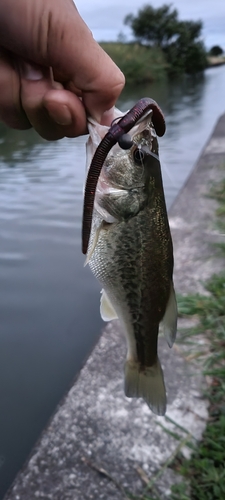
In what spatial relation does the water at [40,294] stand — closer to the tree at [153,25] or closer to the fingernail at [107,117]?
the fingernail at [107,117]

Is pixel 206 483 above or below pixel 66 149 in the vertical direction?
above

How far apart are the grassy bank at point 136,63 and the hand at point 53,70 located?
22.6m

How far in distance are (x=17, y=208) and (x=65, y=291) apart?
2.50 m

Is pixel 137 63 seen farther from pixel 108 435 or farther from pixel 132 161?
pixel 132 161

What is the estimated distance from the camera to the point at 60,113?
4.58ft

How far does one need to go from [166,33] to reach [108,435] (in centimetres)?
4044

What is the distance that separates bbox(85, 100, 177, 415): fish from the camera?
59.4 inches

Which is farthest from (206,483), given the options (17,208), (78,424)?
(17,208)

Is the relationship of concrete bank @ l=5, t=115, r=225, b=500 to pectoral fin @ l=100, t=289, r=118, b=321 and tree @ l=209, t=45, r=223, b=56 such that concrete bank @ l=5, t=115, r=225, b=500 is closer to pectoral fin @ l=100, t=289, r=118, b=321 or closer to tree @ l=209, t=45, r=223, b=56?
pectoral fin @ l=100, t=289, r=118, b=321

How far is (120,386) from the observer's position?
252cm

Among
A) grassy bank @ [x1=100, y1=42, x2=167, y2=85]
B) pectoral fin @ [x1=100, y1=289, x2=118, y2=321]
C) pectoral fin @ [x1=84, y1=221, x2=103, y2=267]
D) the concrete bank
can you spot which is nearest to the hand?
pectoral fin @ [x1=84, y1=221, x2=103, y2=267]

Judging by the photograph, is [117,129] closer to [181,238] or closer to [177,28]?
[181,238]

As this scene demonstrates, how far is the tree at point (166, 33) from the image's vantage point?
37031 millimetres

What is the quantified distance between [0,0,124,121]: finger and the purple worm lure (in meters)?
0.14
